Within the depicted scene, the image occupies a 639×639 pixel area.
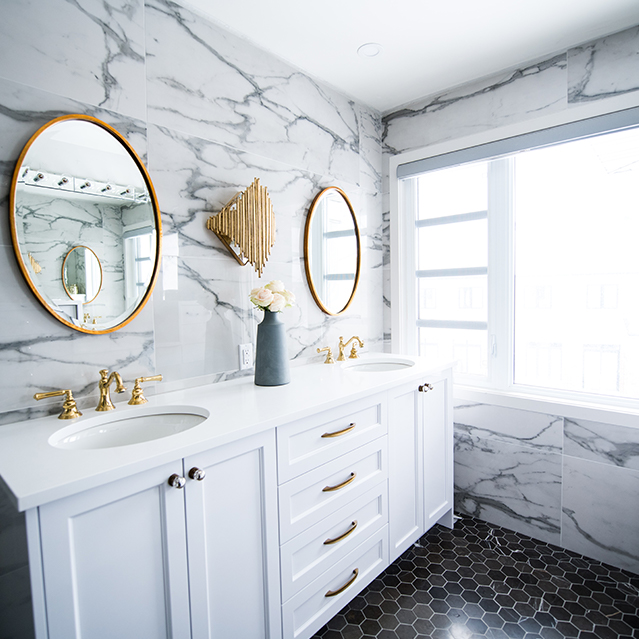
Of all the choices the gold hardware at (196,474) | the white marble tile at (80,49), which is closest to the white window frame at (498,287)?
the white marble tile at (80,49)

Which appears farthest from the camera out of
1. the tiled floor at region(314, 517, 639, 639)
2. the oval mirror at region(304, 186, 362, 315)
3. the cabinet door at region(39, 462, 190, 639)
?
the oval mirror at region(304, 186, 362, 315)

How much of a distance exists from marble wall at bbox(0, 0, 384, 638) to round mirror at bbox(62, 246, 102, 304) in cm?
11

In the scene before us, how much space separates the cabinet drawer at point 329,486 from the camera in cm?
132

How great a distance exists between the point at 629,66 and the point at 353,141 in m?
1.34

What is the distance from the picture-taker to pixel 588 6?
1708mm

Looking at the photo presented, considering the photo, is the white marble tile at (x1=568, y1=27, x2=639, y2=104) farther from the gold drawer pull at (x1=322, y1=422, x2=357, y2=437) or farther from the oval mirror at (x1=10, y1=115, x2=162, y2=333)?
the oval mirror at (x1=10, y1=115, x2=162, y2=333)

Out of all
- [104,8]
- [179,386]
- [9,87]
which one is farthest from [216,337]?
[104,8]

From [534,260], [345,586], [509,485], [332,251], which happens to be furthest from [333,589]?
[534,260]

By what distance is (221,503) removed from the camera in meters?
1.13

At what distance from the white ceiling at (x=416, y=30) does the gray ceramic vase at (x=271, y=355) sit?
49.0 inches

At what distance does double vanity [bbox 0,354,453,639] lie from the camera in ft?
2.85

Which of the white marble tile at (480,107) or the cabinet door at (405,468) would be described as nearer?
the cabinet door at (405,468)

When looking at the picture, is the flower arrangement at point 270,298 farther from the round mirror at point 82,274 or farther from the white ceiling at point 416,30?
the white ceiling at point 416,30

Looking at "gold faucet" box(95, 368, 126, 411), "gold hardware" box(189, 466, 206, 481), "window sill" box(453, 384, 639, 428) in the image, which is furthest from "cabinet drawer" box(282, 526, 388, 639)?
"window sill" box(453, 384, 639, 428)
